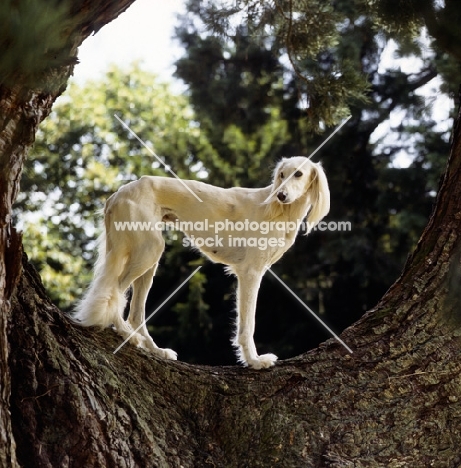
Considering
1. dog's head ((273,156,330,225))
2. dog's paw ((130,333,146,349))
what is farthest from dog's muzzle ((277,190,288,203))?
dog's paw ((130,333,146,349))

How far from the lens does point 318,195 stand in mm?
6527

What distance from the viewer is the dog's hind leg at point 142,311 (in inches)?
239

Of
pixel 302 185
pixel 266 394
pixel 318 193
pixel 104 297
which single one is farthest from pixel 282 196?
pixel 266 394

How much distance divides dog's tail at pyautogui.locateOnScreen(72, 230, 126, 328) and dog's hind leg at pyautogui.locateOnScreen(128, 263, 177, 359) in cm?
29

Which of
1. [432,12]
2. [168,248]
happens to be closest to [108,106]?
[168,248]

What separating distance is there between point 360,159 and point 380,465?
10.1m

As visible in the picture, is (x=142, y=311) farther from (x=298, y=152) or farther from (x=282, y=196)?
(x=298, y=152)

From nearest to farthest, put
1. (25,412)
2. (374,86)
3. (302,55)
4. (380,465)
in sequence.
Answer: (25,412), (380,465), (302,55), (374,86)

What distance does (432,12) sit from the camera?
4680 mm

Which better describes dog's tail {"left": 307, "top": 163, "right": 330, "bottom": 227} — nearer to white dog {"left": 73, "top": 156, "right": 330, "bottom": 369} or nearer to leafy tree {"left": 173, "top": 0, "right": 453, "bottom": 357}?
white dog {"left": 73, "top": 156, "right": 330, "bottom": 369}

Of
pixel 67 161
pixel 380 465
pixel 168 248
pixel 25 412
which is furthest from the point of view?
pixel 67 161

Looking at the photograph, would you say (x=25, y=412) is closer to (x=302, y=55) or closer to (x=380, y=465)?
(x=380, y=465)

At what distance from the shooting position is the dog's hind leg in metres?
6.06

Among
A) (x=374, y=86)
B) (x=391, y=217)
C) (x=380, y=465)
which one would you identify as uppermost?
(x=374, y=86)
